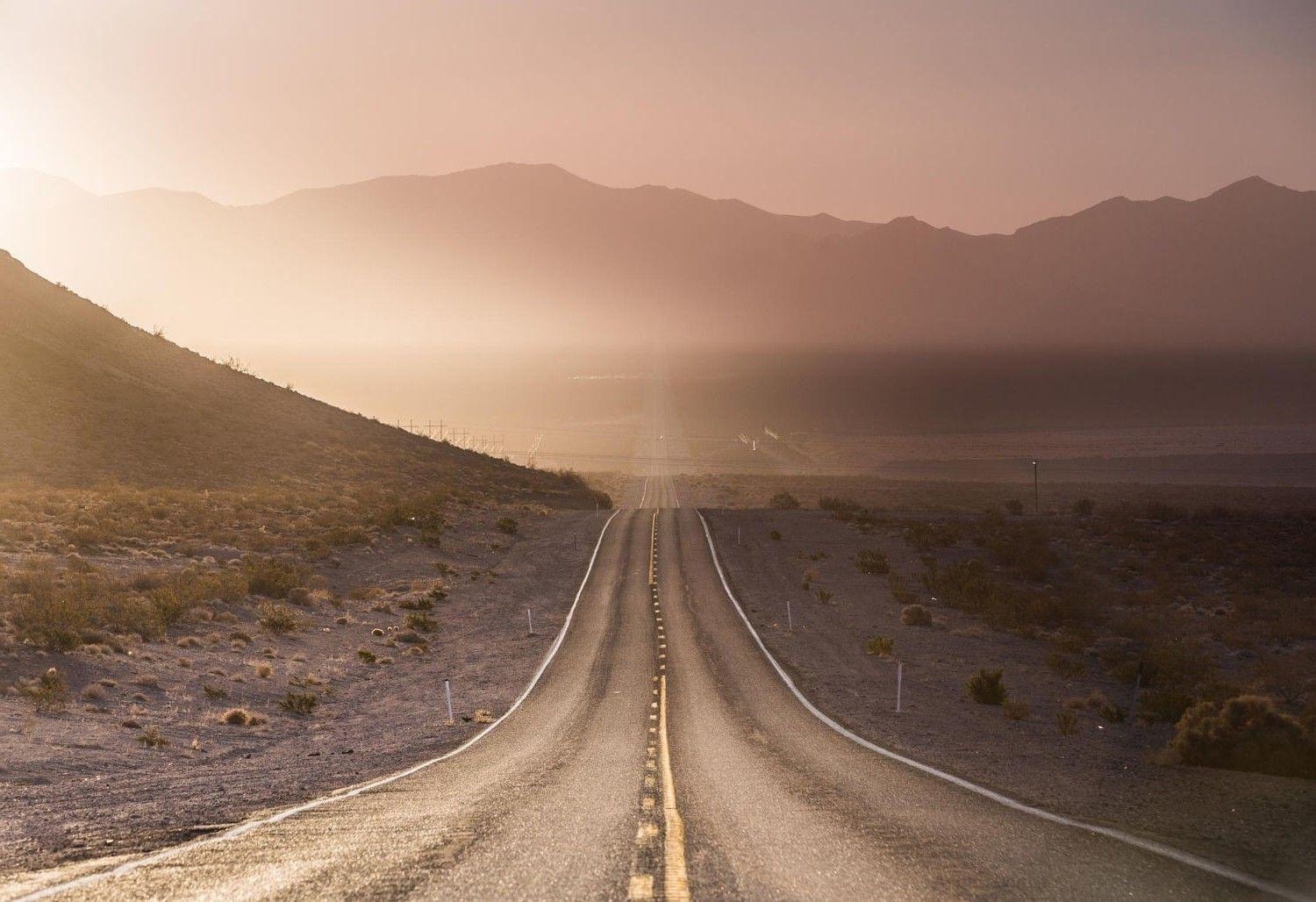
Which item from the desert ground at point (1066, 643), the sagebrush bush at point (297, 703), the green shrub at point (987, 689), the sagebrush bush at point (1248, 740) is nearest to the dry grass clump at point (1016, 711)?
the desert ground at point (1066, 643)

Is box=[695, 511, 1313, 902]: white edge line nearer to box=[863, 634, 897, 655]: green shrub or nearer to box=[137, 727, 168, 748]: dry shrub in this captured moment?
box=[863, 634, 897, 655]: green shrub

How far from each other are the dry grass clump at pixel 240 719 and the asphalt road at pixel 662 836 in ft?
17.5

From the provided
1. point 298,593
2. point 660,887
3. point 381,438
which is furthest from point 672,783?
point 381,438

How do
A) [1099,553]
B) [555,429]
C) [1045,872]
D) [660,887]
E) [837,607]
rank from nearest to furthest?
[660,887], [1045,872], [837,607], [1099,553], [555,429]

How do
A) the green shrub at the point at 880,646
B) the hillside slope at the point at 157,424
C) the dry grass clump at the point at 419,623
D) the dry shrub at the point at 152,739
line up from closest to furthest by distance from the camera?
the dry shrub at the point at 152,739 < the green shrub at the point at 880,646 < the dry grass clump at the point at 419,623 < the hillside slope at the point at 157,424

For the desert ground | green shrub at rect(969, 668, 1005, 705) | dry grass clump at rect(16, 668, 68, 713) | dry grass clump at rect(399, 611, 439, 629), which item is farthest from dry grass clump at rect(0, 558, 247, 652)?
green shrub at rect(969, 668, 1005, 705)

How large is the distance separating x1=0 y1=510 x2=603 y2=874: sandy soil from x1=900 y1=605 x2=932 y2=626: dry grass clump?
1290 centimetres

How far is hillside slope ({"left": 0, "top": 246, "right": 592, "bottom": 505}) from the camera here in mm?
48094

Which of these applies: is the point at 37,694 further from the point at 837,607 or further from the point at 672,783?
the point at 837,607

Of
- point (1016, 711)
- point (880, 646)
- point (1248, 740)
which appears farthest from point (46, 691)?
point (1248, 740)

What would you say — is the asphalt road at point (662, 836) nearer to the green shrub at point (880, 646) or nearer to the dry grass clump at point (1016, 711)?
the dry grass clump at point (1016, 711)

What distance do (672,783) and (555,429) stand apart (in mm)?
177736

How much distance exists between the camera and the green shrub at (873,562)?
134ft

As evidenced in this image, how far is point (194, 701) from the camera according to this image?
18.8 m
